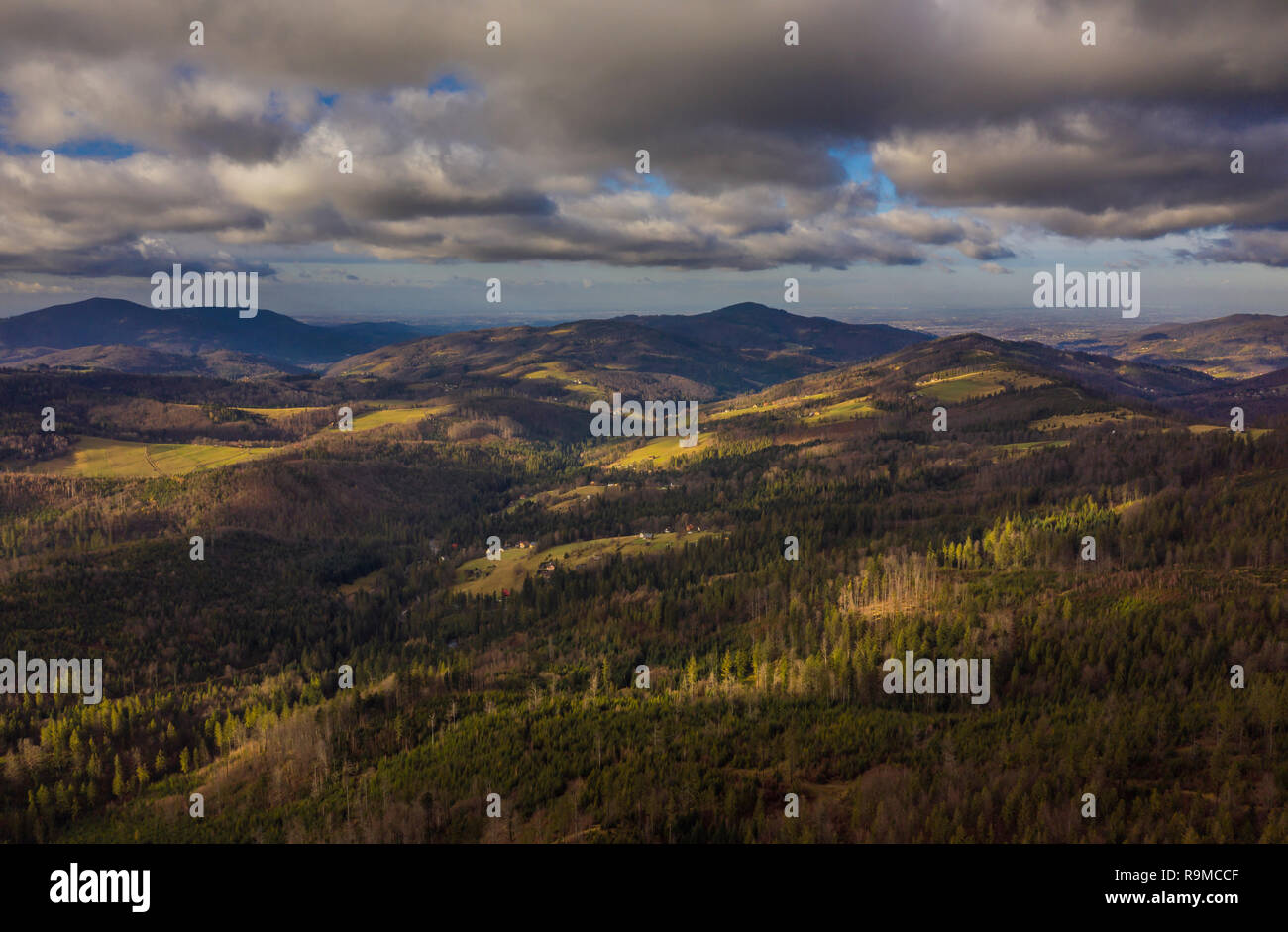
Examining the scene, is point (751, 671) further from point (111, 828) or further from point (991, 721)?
point (111, 828)

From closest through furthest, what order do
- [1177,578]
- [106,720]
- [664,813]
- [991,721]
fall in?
[664,813], [991,721], [106,720], [1177,578]

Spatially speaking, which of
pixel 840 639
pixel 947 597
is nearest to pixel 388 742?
pixel 840 639

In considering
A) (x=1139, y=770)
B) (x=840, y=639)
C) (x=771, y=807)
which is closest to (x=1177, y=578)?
(x=840, y=639)

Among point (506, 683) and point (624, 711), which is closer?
point (624, 711)

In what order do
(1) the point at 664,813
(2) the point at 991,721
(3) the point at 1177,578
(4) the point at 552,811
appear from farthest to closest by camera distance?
(3) the point at 1177,578
(2) the point at 991,721
(4) the point at 552,811
(1) the point at 664,813

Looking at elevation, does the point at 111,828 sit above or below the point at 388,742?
below

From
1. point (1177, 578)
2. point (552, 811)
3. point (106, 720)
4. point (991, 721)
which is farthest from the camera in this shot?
point (1177, 578)

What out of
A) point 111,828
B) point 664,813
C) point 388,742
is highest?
point 664,813

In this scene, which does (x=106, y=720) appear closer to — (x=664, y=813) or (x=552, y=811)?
(x=552, y=811)

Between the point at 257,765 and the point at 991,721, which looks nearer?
the point at 991,721
